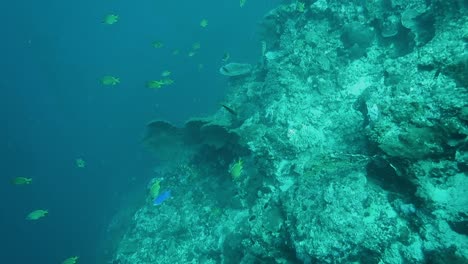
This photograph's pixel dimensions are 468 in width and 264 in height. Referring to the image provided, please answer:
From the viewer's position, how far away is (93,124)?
46469mm

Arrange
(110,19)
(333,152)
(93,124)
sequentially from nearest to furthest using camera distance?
1. (333,152)
2. (110,19)
3. (93,124)

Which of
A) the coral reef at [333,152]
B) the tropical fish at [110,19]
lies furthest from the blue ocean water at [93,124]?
the coral reef at [333,152]

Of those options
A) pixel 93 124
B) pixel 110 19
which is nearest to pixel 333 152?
pixel 110 19

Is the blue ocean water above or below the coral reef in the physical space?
below

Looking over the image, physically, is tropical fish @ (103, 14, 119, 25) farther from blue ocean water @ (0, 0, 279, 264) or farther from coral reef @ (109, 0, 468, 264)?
coral reef @ (109, 0, 468, 264)

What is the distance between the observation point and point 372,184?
12.7ft

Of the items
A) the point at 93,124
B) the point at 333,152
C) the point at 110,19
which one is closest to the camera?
the point at 333,152

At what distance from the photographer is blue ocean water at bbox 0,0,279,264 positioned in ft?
96.2

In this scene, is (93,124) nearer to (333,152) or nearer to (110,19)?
(110,19)

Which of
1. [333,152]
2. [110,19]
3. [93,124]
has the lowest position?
[93,124]

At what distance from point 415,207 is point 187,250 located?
645cm

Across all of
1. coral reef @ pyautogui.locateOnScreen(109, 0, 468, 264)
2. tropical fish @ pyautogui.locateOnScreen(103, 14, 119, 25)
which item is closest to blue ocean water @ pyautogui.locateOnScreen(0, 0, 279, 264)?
tropical fish @ pyautogui.locateOnScreen(103, 14, 119, 25)

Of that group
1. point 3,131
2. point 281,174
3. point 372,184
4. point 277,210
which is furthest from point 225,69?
point 3,131

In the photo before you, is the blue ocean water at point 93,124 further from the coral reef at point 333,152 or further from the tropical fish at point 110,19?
the coral reef at point 333,152
